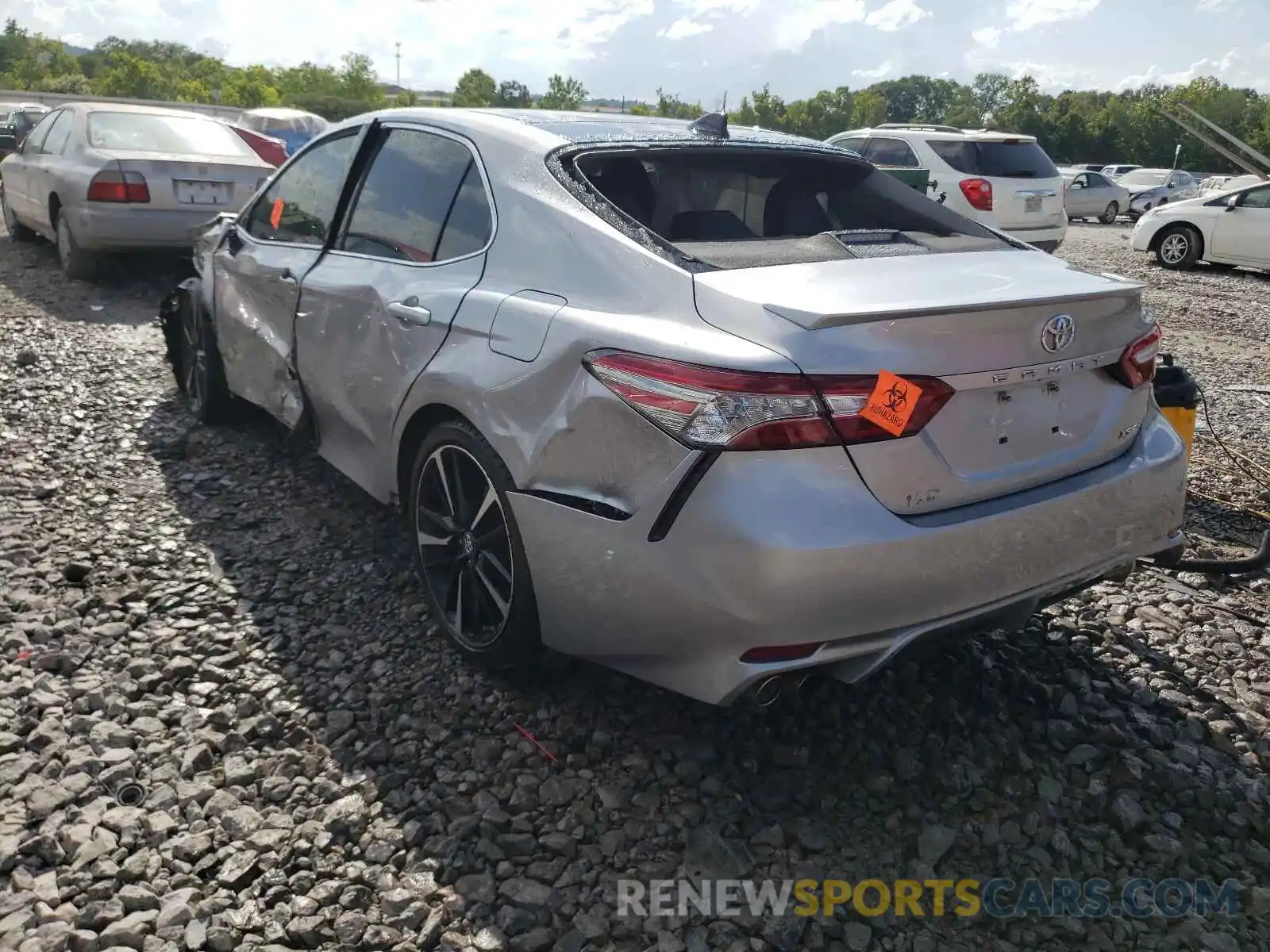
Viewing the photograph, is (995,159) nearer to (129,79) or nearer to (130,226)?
(130,226)

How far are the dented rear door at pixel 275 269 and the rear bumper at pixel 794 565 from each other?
5.98ft

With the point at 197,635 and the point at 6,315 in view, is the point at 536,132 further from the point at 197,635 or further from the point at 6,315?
the point at 6,315

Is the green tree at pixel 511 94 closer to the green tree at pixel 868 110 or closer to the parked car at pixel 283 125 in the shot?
the green tree at pixel 868 110

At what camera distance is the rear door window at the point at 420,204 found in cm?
311

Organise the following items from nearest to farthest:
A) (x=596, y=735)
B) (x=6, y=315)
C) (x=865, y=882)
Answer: (x=865, y=882) < (x=596, y=735) < (x=6, y=315)

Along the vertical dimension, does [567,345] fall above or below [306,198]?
below

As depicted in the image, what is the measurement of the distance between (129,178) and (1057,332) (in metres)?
7.63

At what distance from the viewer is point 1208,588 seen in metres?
3.75

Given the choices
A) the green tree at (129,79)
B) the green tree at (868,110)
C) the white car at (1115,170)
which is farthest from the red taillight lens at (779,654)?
the green tree at (868,110)

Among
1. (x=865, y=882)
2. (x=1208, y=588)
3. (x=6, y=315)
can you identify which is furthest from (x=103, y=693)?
(x=6, y=315)

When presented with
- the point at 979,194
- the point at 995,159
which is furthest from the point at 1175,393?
the point at 995,159

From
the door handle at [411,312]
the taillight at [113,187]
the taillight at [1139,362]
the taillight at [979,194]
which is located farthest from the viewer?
the taillight at [979,194]

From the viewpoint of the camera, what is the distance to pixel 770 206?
3.40 metres

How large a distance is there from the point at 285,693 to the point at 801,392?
5.98 feet
